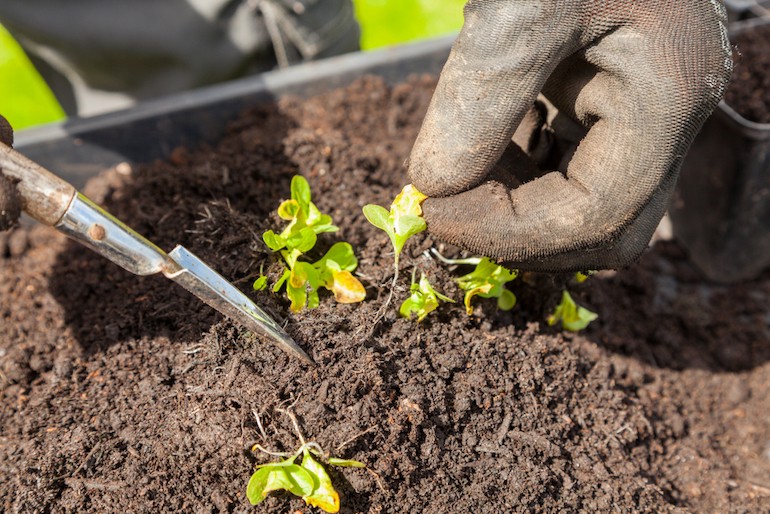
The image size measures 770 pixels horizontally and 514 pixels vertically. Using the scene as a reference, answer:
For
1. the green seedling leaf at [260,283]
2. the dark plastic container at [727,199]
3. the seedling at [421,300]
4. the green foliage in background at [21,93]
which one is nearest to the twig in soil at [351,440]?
the seedling at [421,300]

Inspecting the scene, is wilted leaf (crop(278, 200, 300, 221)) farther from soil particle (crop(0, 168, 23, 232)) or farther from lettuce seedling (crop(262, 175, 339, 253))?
soil particle (crop(0, 168, 23, 232))

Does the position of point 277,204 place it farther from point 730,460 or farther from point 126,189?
point 730,460

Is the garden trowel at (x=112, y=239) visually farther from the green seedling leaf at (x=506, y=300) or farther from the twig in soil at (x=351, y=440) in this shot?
the green seedling leaf at (x=506, y=300)

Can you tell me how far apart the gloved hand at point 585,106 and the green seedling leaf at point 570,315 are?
337mm

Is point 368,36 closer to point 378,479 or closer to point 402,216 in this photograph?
point 402,216

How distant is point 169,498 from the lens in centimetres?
122

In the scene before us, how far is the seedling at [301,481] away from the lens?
1.13m

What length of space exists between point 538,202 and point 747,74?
1452 mm

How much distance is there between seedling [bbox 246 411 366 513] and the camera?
3.71 ft

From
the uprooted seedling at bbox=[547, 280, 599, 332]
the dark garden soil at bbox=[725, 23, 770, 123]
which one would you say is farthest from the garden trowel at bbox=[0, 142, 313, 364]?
the dark garden soil at bbox=[725, 23, 770, 123]

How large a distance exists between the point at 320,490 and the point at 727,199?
1679 millimetres

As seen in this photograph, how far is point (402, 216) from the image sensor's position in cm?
129

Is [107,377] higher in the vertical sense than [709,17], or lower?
lower

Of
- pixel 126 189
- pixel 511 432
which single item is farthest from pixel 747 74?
pixel 126 189
